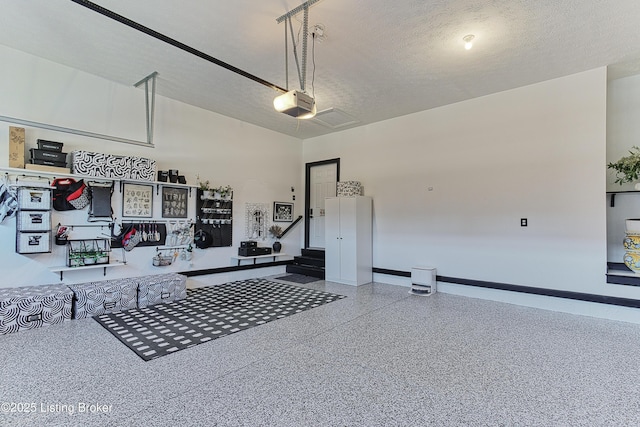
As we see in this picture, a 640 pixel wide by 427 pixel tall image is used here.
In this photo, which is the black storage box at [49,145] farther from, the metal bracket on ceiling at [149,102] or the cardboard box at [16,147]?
the metal bracket on ceiling at [149,102]

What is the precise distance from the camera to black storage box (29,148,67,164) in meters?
4.00

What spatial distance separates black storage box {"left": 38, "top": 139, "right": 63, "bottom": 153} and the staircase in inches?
189

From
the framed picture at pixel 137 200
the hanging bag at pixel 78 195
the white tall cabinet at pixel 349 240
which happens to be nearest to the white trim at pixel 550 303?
the white tall cabinet at pixel 349 240

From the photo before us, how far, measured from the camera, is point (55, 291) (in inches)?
153

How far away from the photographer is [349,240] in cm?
623

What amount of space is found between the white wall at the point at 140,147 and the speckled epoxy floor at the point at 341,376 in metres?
1.35

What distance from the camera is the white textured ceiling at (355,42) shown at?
3.07m

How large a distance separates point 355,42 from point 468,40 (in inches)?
51.6

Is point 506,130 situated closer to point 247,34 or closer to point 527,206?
point 527,206

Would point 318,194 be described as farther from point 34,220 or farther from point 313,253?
point 34,220

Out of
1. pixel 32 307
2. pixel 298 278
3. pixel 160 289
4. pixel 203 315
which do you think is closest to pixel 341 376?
pixel 203 315

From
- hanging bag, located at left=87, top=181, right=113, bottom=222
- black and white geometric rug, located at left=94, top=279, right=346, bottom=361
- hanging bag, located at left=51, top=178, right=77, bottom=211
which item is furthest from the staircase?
hanging bag, located at left=51, top=178, right=77, bottom=211

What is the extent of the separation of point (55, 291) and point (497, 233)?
21.1 ft

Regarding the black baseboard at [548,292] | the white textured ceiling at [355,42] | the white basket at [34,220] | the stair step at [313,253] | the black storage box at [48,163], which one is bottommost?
the black baseboard at [548,292]
